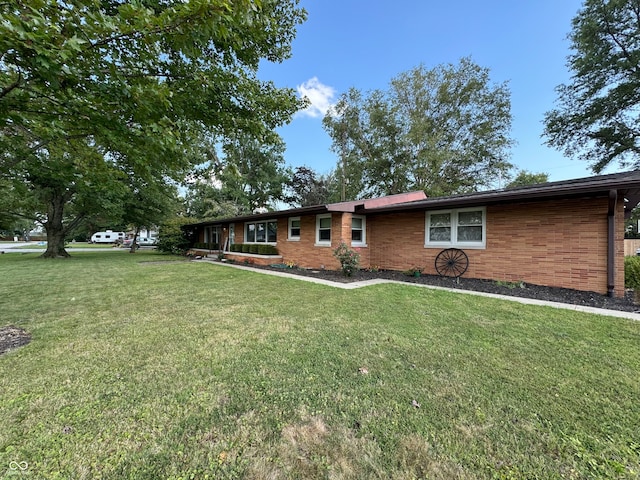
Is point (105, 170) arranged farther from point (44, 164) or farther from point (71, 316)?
point (71, 316)

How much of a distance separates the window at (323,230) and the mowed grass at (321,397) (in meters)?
6.18

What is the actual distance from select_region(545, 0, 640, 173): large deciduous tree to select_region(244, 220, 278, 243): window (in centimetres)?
1696

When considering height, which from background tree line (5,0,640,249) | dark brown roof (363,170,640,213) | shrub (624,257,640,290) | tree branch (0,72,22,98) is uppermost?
background tree line (5,0,640,249)

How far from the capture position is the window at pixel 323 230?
10.5 m

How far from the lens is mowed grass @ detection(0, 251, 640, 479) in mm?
1687

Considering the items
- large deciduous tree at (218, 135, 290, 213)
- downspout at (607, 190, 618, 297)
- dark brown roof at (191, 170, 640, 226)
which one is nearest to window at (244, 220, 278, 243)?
dark brown roof at (191, 170, 640, 226)

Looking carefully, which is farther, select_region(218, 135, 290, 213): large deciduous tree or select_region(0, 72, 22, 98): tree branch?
select_region(218, 135, 290, 213): large deciduous tree

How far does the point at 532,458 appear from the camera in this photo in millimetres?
1739

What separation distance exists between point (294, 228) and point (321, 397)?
396 inches

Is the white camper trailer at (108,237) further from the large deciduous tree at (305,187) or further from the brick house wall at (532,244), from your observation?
the brick house wall at (532,244)

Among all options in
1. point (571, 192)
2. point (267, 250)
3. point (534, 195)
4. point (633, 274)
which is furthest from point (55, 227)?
point (633, 274)

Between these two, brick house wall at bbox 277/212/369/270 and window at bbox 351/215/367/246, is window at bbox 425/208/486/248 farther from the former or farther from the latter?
brick house wall at bbox 277/212/369/270

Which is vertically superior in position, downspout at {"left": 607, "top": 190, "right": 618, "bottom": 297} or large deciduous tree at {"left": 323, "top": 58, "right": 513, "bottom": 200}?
large deciduous tree at {"left": 323, "top": 58, "right": 513, "bottom": 200}

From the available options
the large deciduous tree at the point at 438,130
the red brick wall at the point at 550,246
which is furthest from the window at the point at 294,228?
the large deciduous tree at the point at 438,130
